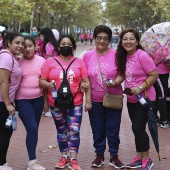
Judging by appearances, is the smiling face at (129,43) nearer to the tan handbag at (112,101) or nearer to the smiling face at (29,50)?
the tan handbag at (112,101)

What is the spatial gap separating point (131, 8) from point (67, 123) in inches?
1526

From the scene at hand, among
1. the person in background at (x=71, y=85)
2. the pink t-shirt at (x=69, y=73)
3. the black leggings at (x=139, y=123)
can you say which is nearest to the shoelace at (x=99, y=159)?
the person in background at (x=71, y=85)

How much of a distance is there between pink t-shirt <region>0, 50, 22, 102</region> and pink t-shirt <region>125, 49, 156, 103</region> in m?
1.36

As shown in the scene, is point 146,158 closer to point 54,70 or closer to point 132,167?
point 132,167

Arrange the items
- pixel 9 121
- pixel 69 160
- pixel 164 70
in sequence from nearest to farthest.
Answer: pixel 9 121 < pixel 69 160 < pixel 164 70

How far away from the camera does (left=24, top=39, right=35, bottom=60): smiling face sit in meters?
4.97

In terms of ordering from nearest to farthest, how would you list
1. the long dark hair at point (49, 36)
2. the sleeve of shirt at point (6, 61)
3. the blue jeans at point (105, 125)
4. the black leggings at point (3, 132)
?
the sleeve of shirt at point (6, 61) → the black leggings at point (3, 132) → the blue jeans at point (105, 125) → the long dark hair at point (49, 36)

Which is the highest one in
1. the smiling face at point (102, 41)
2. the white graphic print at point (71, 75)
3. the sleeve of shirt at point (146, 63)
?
the smiling face at point (102, 41)

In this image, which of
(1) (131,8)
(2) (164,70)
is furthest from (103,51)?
(1) (131,8)

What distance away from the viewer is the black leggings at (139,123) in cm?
496

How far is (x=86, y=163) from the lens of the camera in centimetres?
545

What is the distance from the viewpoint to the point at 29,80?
4.92 metres

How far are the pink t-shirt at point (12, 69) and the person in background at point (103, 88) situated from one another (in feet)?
2.74

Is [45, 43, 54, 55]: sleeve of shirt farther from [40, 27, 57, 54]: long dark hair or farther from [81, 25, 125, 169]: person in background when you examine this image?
[81, 25, 125, 169]: person in background
